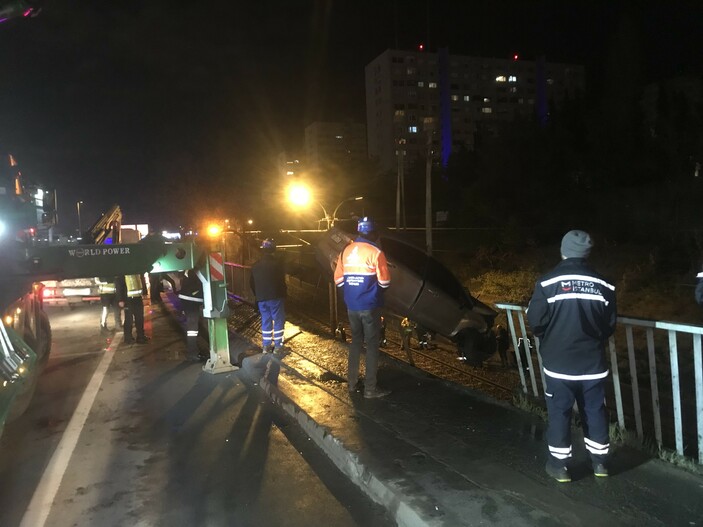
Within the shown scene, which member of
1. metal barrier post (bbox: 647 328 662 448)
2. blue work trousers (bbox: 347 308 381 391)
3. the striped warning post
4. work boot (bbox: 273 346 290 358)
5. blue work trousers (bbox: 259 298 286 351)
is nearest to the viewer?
metal barrier post (bbox: 647 328 662 448)

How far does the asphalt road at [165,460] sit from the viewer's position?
3963mm

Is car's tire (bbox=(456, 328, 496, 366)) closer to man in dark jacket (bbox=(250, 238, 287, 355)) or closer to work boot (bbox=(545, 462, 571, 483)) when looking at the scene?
man in dark jacket (bbox=(250, 238, 287, 355))

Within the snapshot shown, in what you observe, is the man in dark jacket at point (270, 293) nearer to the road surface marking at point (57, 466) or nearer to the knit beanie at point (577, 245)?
the road surface marking at point (57, 466)

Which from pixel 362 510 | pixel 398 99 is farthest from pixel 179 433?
pixel 398 99

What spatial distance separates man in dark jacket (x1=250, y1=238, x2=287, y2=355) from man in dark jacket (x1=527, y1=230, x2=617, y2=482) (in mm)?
5267

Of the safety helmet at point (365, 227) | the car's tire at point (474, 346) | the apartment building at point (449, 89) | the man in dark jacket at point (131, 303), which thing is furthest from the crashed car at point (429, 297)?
the apartment building at point (449, 89)

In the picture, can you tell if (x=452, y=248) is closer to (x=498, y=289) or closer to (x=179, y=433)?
(x=498, y=289)

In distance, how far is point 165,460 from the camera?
497 centimetres

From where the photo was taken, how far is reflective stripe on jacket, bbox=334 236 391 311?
5.71m

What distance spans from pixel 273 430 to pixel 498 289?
13.5 metres

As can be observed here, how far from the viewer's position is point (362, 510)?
3.90 metres

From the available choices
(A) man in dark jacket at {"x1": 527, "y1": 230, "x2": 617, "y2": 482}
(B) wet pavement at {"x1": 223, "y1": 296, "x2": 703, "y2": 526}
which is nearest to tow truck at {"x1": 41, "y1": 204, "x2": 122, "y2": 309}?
(B) wet pavement at {"x1": 223, "y1": 296, "x2": 703, "y2": 526}

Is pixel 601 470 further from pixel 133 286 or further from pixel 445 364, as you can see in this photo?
pixel 133 286

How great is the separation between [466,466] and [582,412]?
0.93m
